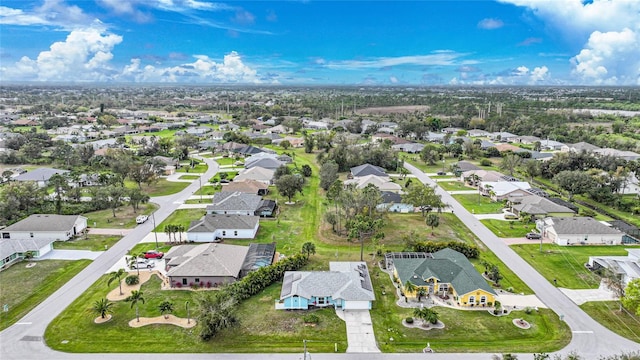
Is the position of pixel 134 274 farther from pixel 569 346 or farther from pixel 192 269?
pixel 569 346

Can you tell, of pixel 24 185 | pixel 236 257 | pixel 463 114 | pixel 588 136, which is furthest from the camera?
pixel 463 114

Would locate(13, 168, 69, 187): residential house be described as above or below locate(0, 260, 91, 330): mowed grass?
above

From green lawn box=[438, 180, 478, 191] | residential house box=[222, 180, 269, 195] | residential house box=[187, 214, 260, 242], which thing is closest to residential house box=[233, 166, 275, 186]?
residential house box=[222, 180, 269, 195]

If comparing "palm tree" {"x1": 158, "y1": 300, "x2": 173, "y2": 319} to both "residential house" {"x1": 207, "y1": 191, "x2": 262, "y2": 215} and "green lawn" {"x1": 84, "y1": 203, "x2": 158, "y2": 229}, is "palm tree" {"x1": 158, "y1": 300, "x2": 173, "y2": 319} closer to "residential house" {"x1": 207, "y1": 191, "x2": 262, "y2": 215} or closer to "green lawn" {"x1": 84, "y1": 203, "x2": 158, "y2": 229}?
"green lawn" {"x1": 84, "y1": 203, "x2": 158, "y2": 229}

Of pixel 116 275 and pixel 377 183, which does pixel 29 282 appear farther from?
pixel 377 183

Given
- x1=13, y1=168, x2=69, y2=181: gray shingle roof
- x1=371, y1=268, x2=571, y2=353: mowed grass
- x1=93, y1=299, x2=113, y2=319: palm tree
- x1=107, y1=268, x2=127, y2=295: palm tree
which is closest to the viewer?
x1=371, y1=268, x2=571, y2=353: mowed grass

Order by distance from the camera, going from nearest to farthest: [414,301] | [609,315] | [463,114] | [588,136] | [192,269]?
[609,315] → [414,301] → [192,269] → [588,136] → [463,114]

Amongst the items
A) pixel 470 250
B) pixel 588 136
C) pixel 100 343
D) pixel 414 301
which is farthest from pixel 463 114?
pixel 100 343
